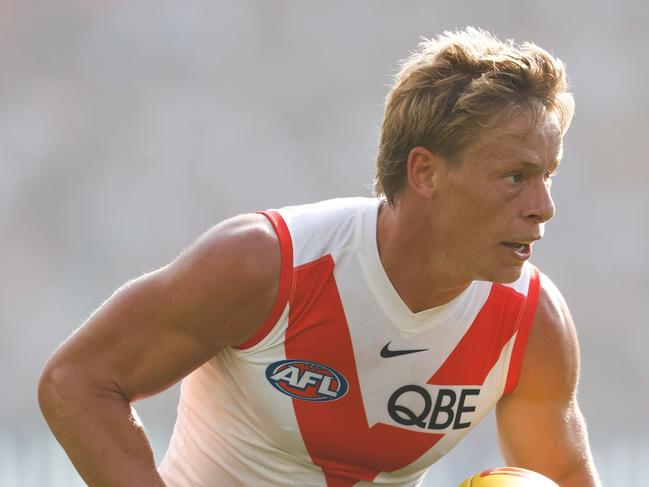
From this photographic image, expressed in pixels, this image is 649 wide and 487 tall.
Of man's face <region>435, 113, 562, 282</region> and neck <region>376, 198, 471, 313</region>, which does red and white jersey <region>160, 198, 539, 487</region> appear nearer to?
neck <region>376, 198, 471, 313</region>

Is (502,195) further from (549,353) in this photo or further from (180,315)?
(180,315)

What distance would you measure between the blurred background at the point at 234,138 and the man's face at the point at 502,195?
15.0 ft

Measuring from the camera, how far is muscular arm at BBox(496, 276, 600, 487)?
10.5 feet

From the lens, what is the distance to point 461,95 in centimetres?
295

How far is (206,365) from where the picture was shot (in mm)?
3234

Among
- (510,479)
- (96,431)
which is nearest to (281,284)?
(96,431)

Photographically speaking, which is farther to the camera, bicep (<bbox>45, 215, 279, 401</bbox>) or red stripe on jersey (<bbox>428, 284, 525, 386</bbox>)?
red stripe on jersey (<bbox>428, 284, 525, 386</bbox>)

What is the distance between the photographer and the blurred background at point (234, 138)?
7.40m

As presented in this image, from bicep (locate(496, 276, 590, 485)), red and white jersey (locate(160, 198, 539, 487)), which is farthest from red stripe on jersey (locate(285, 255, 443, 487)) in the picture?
bicep (locate(496, 276, 590, 485))

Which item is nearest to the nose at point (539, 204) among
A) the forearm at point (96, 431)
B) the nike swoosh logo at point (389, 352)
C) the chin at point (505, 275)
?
the chin at point (505, 275)

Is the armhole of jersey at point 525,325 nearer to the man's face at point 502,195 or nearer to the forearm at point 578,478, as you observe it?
the man's face at point 502,195

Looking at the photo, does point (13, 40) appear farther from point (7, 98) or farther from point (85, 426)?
point (85, 426)

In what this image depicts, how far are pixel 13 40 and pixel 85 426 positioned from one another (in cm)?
553

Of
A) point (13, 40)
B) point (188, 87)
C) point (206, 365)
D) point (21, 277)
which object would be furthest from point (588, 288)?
point (206, 365)
